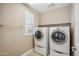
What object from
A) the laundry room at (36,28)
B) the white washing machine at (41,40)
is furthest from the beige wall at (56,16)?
the white washing machine at (41,40)

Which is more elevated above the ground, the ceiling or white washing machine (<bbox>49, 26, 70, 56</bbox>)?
the ceiling

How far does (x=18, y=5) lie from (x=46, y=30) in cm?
52

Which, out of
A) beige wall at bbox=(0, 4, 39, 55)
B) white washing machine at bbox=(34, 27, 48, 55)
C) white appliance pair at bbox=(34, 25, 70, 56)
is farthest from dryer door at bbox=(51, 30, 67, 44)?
beige wall at bbox=(0, 4, 39, 55)

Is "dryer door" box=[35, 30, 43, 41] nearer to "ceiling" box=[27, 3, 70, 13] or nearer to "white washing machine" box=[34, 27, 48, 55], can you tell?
"white washing machine" box=[34, 27, 48, 55]

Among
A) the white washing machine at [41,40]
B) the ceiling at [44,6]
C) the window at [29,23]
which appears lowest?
the white washing machine at [41,40]

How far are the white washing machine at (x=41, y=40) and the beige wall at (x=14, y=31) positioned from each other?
0.07 metres

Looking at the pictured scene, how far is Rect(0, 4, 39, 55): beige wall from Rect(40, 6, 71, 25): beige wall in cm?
11

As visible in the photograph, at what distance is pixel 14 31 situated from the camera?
54.3 inches

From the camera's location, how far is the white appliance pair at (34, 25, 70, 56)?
1.29 meters

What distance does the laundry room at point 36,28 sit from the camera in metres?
1.32

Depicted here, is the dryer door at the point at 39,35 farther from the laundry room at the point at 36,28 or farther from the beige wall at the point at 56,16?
the beige wall at the point at 56,16

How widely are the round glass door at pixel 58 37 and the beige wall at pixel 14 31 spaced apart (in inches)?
11.5

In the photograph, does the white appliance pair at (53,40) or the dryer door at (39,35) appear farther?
the dryer door at (39,35)

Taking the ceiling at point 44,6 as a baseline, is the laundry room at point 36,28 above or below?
below
